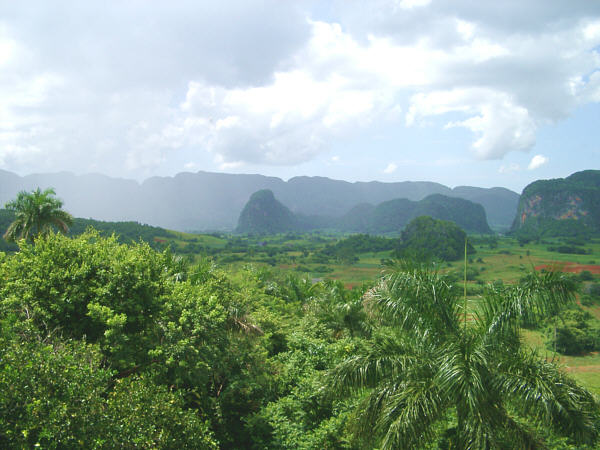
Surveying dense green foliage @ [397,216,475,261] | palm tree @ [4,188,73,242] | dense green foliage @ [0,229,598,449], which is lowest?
dense green foliage @ [397,216,475,261]

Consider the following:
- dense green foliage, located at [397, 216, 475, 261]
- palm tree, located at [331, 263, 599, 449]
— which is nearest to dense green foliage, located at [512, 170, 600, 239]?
dense green foliage, located at [397, 216, 475, 261]

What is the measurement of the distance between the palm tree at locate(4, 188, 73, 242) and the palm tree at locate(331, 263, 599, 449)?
17291mm

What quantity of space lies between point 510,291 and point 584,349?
3998 centimetres

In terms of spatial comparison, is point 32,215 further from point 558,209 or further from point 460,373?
point 558,209

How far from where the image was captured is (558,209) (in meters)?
162

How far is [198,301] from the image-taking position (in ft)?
32.2

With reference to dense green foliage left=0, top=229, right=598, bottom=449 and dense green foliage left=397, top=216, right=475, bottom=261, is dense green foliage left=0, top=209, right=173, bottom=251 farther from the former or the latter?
dense green foliage left=397, top=216, right=475, bottom=261

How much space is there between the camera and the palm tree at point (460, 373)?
233 inches

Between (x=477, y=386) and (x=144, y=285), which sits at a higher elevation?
(x=144, y=285)

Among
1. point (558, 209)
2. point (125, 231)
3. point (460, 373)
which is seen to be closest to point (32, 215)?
point (460, 373)

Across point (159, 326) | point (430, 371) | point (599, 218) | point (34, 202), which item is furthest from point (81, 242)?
point (599, 218)

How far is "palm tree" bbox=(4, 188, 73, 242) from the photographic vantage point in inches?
738

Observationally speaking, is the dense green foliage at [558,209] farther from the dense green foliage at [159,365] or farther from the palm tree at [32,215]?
the dense green foliage at [159,365]

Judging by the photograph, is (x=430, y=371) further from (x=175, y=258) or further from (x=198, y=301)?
(x=175, y=258)
